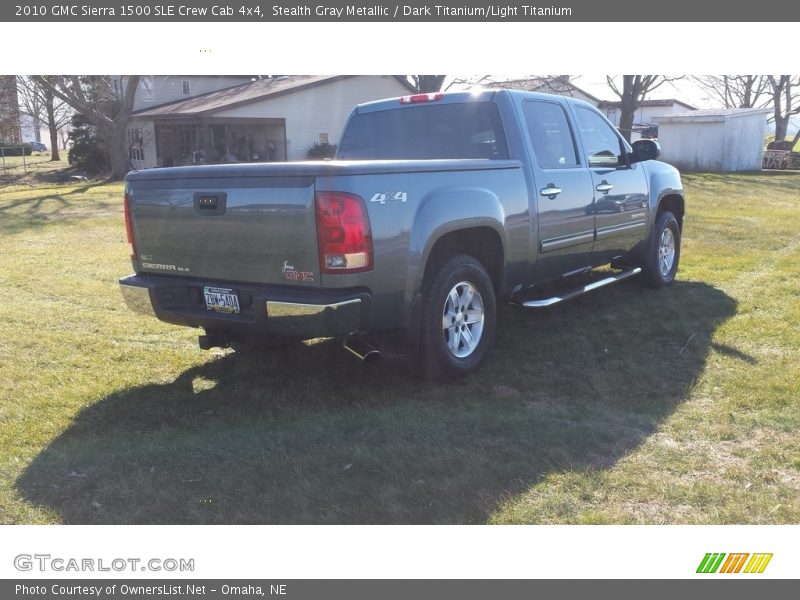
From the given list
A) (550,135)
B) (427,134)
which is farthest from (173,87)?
(550,135)

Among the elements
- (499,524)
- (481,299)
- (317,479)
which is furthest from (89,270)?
(499,524)

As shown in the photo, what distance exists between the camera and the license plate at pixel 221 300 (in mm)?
4441

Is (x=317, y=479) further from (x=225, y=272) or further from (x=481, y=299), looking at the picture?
(x=481, y=299)

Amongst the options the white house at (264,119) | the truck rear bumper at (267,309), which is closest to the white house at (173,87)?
the white house at (264,119)

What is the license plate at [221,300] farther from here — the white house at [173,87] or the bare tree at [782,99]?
the bare tree at [782,99]

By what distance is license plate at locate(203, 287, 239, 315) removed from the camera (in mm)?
4441

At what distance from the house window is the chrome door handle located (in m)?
31.2

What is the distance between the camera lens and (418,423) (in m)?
4.39

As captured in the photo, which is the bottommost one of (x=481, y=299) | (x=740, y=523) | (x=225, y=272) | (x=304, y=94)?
(x=740, y=523)

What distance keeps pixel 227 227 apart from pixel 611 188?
373cm

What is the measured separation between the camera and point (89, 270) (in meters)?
9.12

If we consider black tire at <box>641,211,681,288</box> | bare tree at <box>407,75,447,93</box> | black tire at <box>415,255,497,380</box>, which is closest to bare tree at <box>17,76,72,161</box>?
bare tree at <box>407,75,447,93</box>

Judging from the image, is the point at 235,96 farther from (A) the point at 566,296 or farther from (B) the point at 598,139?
(A) the point at 566,296

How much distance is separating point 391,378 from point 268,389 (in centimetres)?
84
